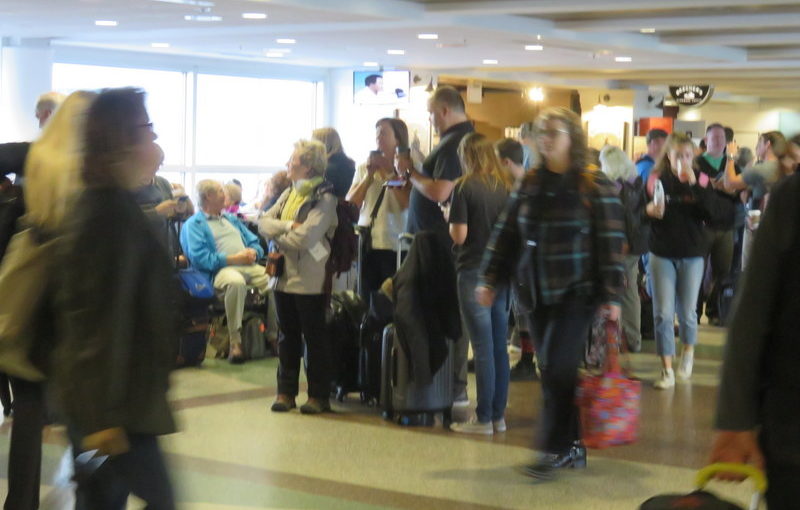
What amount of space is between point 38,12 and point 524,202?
754 cm

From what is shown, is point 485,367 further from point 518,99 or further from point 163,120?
point 518,99

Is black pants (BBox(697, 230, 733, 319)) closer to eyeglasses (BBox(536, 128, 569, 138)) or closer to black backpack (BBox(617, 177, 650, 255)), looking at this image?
black backpack (BBox(617, 177, 650, 255))

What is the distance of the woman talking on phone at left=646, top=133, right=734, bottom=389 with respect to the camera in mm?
7230

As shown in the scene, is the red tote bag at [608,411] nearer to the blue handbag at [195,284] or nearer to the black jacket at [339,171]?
the black jacket at [339,171]

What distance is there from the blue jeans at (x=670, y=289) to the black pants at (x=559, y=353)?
266cm

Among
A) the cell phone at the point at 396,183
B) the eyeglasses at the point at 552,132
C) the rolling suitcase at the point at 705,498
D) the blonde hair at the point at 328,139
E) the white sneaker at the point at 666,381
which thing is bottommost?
the white sneaker at the point at 666,381

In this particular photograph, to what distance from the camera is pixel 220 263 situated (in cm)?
848

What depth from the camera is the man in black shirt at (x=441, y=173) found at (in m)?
6.11

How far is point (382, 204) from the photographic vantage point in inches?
279

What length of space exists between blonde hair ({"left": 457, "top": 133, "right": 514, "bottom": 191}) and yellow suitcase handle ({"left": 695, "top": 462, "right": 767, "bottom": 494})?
363 centimetres

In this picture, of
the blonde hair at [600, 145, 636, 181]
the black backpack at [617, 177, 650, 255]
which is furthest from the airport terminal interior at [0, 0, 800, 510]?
the blonde hair at [600, 145, 636, 181]

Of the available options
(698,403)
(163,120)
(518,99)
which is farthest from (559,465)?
(518,99)

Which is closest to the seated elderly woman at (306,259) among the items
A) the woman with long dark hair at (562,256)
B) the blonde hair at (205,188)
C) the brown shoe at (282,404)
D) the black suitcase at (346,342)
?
the brown shoe at (282,404)

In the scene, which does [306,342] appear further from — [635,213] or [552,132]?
[635,213]
